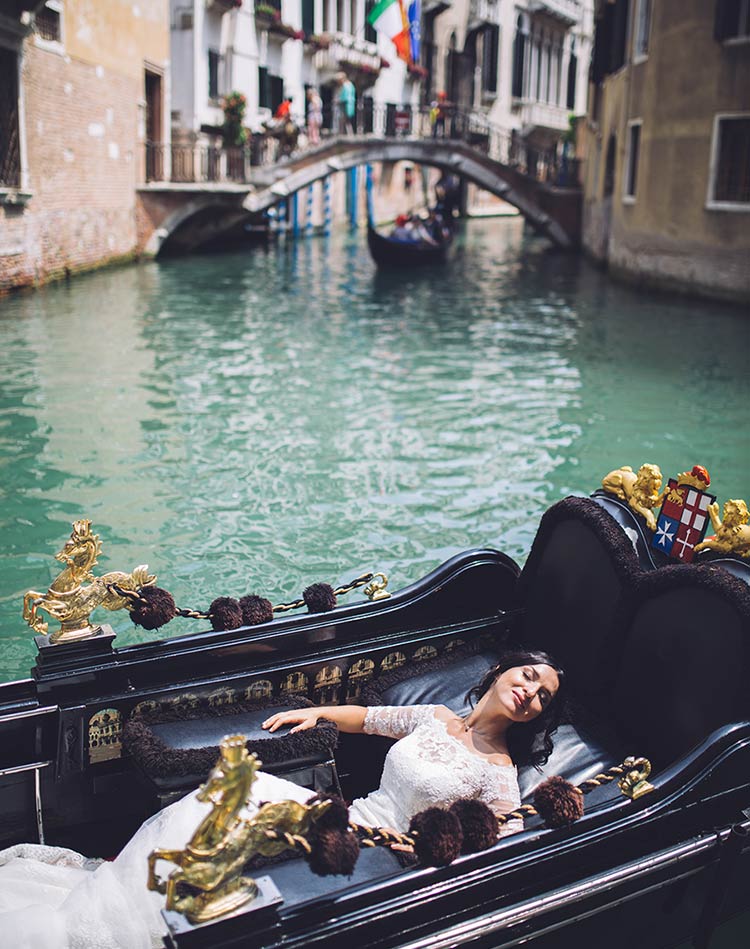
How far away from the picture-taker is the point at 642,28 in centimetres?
1234

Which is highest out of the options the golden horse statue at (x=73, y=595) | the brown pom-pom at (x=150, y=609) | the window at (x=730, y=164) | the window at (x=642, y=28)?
the window at (x=642, y=28)

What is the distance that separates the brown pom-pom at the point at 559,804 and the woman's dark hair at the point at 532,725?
0.20 metres

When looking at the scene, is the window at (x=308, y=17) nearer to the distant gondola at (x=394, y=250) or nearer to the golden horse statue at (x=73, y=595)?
the distant gondola at (x=394, y=250)

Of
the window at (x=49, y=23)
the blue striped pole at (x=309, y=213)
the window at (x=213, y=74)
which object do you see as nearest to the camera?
the window at (x=49, y=23)

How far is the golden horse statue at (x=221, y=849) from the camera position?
141 cm

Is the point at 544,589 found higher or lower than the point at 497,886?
higher

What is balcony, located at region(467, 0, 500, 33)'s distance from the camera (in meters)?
26.0

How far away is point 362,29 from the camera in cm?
A: 2041

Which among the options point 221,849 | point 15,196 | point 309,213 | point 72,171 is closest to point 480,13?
point 309,213

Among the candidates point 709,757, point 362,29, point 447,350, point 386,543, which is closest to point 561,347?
point 447,350

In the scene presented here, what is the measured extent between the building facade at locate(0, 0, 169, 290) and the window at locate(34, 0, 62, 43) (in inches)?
0.4

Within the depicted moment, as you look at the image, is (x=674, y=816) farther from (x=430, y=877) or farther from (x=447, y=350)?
(x=447, y=350)

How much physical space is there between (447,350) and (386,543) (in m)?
4.43

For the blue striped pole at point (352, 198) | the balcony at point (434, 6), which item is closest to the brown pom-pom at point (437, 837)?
the blue striped pole at point (352, 198)
